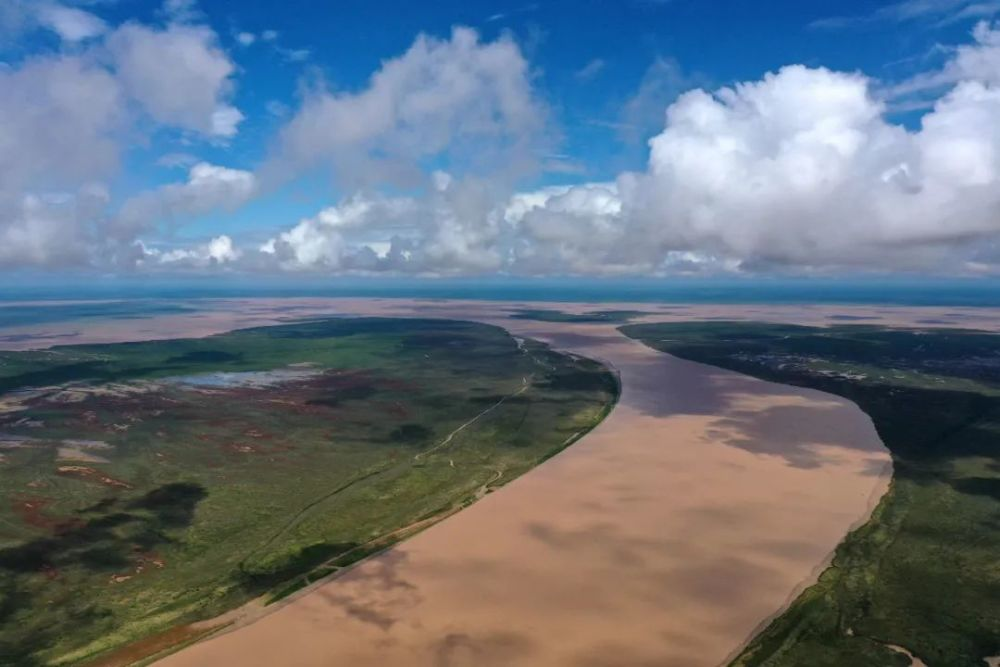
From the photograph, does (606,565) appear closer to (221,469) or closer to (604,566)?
(604,566)

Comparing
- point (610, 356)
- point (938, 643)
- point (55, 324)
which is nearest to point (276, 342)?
point (610, 356)

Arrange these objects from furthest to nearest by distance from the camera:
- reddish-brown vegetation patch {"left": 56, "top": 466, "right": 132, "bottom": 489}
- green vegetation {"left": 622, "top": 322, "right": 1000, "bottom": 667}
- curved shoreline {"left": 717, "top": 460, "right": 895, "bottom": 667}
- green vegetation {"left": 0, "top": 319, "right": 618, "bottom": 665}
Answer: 1. reddish-brown vegetation patch {"left": 56, "top": 466, "right": 132, "bottom": 489}
2. green vegetation {"left": 0, "top": 319, "right": 618, "bottom": 665}
3. curved shoreline {"left": 717, "top": 460, "right": 895, "bottom": 667}
4. green vegetation {"left": 622, "top": 322, "right": 1000, "bottom": 667}

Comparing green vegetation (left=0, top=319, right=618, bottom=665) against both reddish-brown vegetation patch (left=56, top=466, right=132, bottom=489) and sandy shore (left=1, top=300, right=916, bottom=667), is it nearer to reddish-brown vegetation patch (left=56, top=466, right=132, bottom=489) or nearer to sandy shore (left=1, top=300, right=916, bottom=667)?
reddish-brown vegetation patch (left=56, top=466, right=132, bottom=489)

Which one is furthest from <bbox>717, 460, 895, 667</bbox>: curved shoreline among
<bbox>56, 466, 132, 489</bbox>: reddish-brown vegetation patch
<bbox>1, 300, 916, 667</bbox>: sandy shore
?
<bbox>56, 466, 132, 489</bbox>: reddish-brown vegetation patch

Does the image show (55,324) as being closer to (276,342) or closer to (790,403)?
(276,342)

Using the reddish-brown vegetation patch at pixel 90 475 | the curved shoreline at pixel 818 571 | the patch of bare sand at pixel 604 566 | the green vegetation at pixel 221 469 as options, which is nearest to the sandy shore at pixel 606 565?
the patch of bare sand at pixel 604 566

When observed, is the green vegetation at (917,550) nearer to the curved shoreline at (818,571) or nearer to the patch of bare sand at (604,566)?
the curved shoreline at (818,571)

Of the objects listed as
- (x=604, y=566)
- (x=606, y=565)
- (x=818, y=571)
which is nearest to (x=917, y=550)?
(x=818, y=571)
